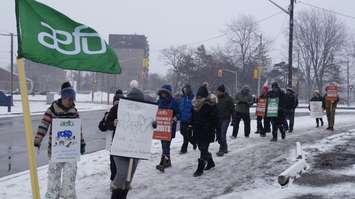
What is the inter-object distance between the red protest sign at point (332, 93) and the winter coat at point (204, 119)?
10.9m

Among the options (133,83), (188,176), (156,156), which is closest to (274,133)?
(156,156)

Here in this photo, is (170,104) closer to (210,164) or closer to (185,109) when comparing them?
(210,164)

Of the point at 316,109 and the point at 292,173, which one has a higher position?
the point at 316,109

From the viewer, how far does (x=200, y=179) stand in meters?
11.1

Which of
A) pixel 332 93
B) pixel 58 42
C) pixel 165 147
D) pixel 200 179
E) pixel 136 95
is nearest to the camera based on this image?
pixel 58 42

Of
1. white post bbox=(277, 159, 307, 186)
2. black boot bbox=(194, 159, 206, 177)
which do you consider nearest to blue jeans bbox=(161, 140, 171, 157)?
black boot bbox=(194, 159, 206, 177)

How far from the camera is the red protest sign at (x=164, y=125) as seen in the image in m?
12.0

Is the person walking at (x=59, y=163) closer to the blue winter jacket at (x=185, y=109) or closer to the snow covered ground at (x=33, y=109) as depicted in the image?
the blue winter jacket at (x=185, y=109)

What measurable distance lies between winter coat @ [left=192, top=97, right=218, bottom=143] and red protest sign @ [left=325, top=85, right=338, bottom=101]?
35.7 feet

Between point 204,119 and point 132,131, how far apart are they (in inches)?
125

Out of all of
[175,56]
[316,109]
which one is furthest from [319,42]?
[316,109]

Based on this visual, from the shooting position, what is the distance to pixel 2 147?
17.9m

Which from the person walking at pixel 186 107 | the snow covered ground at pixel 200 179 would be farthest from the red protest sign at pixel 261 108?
the person walking at pixel 186 107

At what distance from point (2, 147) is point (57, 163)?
1030 centimetres
